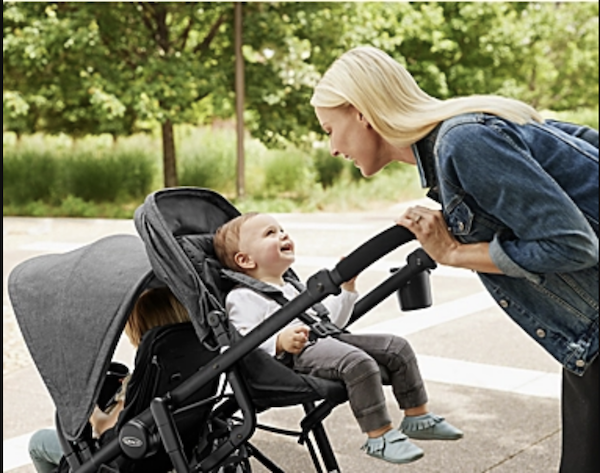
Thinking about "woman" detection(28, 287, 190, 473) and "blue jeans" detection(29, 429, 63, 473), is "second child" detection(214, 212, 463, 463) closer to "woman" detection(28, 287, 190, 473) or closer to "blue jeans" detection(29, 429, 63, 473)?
"woman" detection(28, 287, 190, 473)

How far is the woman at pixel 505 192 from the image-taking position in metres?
2.44

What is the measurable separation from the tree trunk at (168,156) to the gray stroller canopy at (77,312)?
49.5 feet

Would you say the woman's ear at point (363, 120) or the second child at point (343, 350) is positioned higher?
the woman's ear at point (363, 120)

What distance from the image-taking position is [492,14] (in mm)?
22797

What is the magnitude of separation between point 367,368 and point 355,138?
0.76 metres

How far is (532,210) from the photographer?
7.99ft

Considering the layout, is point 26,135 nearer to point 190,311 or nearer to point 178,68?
point 178,68

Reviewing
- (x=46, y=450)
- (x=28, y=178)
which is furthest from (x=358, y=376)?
(x=28, y=178)

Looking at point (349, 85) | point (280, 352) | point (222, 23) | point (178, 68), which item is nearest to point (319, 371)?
point (280, 352)

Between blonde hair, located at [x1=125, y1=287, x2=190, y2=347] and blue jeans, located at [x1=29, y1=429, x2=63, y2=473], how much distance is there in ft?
1.69

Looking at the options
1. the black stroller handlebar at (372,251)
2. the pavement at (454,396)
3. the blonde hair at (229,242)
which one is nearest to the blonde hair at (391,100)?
the black stroller handlebar at (372,251)

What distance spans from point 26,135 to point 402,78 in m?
20.1

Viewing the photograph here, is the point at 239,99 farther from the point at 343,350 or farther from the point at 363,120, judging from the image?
the point at 363,120

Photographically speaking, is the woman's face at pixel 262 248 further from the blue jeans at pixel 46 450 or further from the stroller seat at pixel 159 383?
the blue jeans at pixel 46 450
